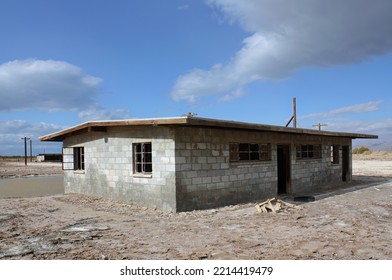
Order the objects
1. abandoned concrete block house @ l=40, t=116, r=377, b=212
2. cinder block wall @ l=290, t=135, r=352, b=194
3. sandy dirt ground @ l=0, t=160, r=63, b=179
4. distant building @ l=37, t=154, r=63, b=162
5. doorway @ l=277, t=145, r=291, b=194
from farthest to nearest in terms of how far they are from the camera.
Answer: distant building @ l=37, t=154, r=63, b=162
sandy dirt ground @ l=0, t=160, r=63, b=179
cinder block wall @ l=290, t=135, r=352, b=194
doorway @ l=277, t=145, r=291, b=194
abandoned concrete block house @ l=40, t=116, r=377, b=212

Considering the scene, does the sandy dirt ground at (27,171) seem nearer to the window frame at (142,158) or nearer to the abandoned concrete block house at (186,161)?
the abandoned concrete block house at (186,161)

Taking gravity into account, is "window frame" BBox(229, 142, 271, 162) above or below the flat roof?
below

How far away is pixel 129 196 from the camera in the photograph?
11.9 meters

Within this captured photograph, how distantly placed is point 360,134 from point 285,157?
271 inches

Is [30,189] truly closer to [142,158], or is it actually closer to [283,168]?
[142,158]

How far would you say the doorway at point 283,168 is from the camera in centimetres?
1457

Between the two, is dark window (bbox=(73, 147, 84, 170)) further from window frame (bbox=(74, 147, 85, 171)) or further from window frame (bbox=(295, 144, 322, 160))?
window frame (bbox=(295, 144, 322, 160))

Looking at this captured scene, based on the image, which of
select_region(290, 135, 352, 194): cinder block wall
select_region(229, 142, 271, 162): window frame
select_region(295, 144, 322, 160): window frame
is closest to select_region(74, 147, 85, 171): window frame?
select_region(229, 142, 271, 162): window frame

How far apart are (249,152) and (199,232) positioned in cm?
560

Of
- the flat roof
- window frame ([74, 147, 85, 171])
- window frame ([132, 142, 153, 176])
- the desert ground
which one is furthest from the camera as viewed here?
window frame ([74, 147, 85, 171])

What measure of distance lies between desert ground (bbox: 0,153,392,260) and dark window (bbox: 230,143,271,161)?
1833mm

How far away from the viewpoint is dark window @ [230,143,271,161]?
12.1m
